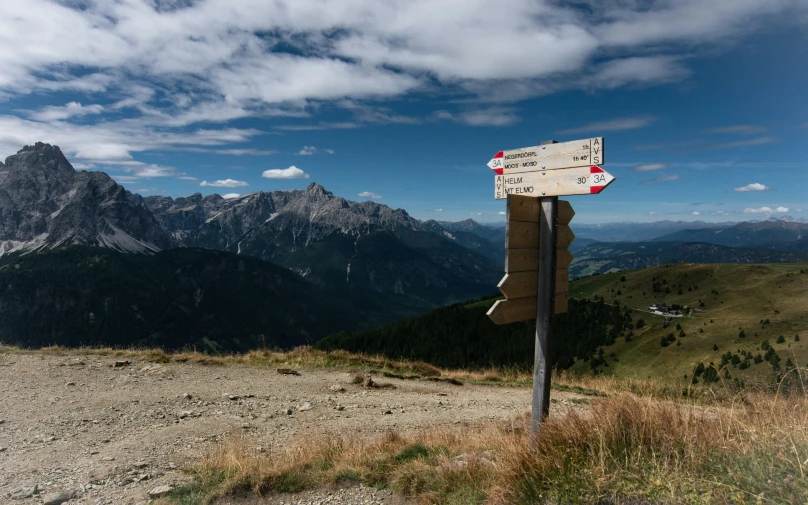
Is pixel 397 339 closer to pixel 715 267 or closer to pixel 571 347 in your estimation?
pixel 571 347

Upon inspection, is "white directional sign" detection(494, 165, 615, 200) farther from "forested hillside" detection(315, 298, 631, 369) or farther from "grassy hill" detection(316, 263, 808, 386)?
"forested hillside" detection(315, 298, 631, 369)

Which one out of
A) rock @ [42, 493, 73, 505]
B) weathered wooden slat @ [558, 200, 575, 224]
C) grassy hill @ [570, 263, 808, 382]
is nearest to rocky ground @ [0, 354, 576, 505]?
rock @ [42, 493, 73, 505]

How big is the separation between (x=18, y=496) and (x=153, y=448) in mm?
2227

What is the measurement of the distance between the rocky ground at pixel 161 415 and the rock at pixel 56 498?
2cm

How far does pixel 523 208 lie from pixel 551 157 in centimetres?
88

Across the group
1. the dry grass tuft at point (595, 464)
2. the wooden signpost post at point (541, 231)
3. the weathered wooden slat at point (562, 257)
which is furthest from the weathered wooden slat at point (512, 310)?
the dry grass tuft at point (595, 464)

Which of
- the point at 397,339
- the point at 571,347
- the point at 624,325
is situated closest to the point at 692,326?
the point at 624,325

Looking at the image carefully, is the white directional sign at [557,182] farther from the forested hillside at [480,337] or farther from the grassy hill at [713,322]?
the forested hillside at [480,337]

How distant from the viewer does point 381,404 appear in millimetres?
12633

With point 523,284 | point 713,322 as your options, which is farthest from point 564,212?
point 713,322

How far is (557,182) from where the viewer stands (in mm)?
5648

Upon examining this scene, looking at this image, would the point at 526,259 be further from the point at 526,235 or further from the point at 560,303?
the point at 560,303

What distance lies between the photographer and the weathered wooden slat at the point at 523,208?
5.48 metres

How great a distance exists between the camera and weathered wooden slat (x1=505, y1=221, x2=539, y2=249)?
5434 mm
